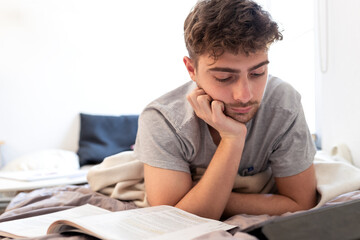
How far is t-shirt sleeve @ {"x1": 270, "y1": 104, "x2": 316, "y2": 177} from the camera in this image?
44.1 inches

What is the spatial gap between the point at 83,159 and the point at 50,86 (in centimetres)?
76

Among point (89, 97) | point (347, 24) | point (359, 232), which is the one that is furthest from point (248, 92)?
point (89, 97)

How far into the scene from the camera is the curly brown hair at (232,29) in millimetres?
959

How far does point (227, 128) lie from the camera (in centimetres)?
106

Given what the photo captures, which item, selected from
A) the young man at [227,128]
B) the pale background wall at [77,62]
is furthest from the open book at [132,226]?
the pale background wall at [77,62]

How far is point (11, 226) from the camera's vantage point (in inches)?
37.7

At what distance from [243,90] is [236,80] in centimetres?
4

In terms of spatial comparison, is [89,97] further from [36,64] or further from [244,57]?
[244,57]

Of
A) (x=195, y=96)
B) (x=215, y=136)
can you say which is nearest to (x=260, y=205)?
(x=215, y=136)

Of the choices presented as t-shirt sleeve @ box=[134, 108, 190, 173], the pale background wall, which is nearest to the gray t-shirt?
t-shirt sleeve @ box=[134, 108, 190, 173]

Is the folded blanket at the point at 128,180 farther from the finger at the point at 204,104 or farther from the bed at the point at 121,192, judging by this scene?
the finger at the point at 204,104

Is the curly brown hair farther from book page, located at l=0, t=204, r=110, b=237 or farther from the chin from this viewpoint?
book page, located at l=0, t=204, r=110, b=237

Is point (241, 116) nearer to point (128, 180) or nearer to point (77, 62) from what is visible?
point (128, 180)

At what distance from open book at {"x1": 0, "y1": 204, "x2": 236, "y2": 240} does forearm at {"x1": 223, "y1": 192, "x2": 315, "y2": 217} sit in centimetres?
25
